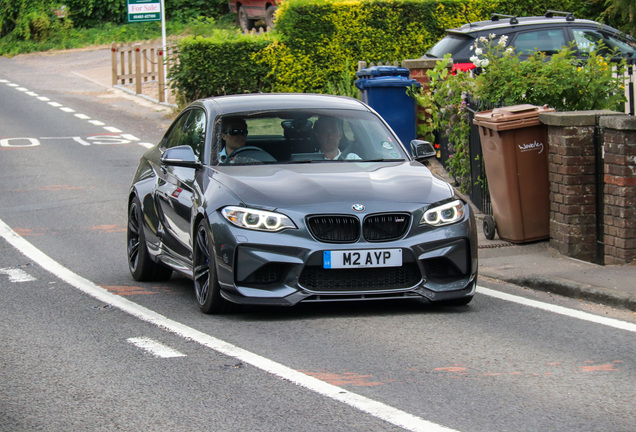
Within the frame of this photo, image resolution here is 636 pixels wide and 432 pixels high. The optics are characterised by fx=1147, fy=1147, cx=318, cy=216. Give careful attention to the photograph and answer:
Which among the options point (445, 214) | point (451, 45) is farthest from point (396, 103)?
point (445, 214)

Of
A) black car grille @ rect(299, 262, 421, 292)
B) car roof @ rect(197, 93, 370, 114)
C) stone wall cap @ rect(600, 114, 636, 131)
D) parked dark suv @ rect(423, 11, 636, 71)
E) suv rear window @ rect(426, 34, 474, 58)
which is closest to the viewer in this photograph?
black car grille @ rect(299, 262, 421, 292)

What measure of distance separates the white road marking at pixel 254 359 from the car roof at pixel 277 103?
1733 millimetres

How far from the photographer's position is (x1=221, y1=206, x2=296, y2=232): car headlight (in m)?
7.56

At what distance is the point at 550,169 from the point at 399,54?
48.8ft

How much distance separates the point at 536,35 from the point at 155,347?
13918 mm

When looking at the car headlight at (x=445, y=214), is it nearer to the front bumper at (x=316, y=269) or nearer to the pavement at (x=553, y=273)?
the front bumper at (x=316, y=269)

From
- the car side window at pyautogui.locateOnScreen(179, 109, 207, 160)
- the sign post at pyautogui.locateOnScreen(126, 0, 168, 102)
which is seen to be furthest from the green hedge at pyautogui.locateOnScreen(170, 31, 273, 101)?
the car side window at pyautogui.locateOnScreen(179, 109, 207, 160)

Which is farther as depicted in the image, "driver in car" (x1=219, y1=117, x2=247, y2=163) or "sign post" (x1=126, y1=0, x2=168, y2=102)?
"sign post" (x1=126, y1=0, x2=168, y2=102)

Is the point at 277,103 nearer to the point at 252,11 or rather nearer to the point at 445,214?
the point at 445,214

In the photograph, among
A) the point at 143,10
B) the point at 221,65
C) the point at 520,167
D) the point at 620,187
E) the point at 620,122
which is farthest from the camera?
the point at 143,10

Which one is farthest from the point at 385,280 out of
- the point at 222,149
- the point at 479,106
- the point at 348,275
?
the point at 479,106

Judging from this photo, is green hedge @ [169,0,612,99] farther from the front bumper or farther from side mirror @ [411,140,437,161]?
the front bumper

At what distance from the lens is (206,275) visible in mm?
8172

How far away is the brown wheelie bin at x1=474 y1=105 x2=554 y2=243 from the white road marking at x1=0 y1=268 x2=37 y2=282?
4366mm
